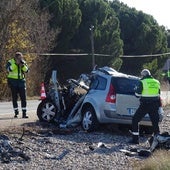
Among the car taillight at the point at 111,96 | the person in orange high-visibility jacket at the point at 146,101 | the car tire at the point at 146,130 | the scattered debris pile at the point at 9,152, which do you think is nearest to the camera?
the scattered debris pile at the point at 9,152

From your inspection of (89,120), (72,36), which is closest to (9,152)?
(89,120)

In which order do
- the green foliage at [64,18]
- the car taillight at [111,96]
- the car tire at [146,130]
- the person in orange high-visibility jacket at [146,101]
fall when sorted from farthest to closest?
the green foliage at [64,18]
the car tire at [146,130]
the car taillight at [111,96]
the person in orange high-visibility jacket at [146,101]

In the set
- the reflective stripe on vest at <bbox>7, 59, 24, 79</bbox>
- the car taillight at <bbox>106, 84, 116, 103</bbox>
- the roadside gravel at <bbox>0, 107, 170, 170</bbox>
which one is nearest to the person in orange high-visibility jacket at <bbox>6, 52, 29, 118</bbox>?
the reflective stripe on vest at <bbox>7, 59, 24, 79</bbox>

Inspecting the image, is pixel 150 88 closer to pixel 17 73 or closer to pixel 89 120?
pixel 89 120

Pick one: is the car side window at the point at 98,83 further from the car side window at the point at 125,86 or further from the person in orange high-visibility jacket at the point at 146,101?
the person in orange high-visibility jacket at the point at 146,101

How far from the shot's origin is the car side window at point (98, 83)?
13922 mm

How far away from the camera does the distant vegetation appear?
1168 inches

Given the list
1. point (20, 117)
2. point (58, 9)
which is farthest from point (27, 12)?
point (20, 117)

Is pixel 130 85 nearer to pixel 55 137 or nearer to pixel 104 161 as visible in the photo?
pixel 55 137

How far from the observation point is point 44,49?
111 ft

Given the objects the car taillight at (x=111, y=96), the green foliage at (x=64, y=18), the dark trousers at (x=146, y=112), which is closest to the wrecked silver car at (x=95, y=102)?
the car taillight at (x=111, y=96)

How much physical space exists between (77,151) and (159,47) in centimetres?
5003

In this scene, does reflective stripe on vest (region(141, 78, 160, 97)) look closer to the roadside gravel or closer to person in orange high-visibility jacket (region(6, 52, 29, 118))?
the roadside gravel

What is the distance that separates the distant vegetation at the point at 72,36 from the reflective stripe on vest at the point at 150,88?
16.9m
